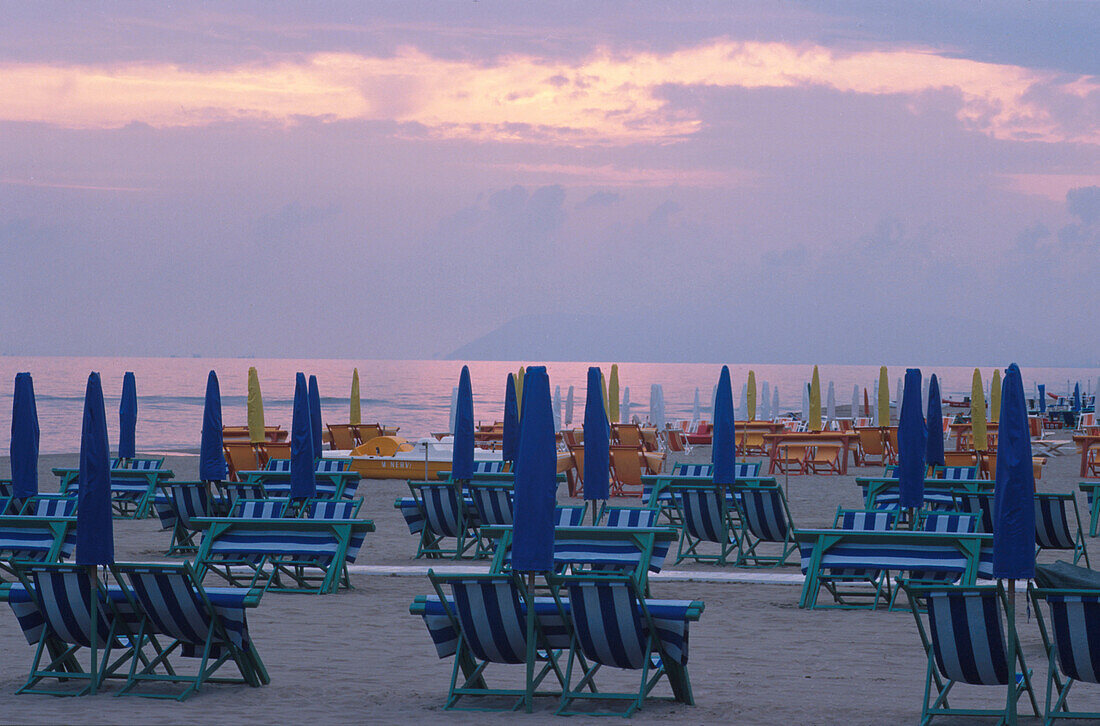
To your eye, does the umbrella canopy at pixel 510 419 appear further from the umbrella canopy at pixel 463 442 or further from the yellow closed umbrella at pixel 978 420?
the yellow closed umbrella at pixel 978 420

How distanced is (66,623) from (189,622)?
579mm

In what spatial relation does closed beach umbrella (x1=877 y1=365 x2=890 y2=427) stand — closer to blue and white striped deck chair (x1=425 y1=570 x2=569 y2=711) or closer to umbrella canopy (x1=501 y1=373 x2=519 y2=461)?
umbrella canopy (x1=501 y1=373 x2=519 y2=461)

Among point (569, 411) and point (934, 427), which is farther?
point (569, 411)

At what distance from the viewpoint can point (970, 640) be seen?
491 cm

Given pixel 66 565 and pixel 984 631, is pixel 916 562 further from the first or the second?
pixel 66 565

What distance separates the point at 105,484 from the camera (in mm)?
5508

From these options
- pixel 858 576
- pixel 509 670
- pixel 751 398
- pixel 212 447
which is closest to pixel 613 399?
pixel 751 398

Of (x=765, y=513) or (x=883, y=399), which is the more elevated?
(x=883, y=399)

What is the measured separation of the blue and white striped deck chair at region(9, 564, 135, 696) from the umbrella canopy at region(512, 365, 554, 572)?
1.85m

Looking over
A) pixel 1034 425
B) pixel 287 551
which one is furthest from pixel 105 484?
pixel 1034 425

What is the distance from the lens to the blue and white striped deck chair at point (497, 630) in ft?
17.5

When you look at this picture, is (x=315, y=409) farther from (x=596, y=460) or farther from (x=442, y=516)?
(x=596, y=460)

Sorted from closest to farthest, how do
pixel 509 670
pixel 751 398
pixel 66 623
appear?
pixel 66 623
pixel 509 670
pixel 751 398

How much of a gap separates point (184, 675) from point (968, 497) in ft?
22.1
